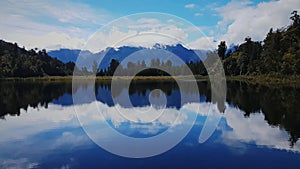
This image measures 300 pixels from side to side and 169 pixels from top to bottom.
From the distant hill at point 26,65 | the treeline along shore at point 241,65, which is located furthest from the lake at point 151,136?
the distant hill at point 26,65

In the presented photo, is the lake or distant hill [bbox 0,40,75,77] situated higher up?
distant hill [bbox 0,40,75,77]

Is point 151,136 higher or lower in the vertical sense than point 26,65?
lower

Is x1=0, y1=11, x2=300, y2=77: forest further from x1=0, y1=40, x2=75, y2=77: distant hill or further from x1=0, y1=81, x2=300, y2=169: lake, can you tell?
x1=0, y1=81, x2=300, y2=169: lake

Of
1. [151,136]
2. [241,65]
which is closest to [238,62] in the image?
[241,65]

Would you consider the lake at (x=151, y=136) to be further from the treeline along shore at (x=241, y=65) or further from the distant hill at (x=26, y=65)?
the distant hill at (x=26, y=65)

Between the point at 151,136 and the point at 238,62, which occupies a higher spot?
the point at 238,62

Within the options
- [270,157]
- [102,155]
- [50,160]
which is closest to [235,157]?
[270,157]

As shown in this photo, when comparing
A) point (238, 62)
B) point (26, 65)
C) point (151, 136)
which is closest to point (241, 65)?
point (238, 62)

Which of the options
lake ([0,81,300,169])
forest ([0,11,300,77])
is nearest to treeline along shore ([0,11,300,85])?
forest ([0,11,300,77])

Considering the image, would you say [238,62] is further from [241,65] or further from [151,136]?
[151,136]

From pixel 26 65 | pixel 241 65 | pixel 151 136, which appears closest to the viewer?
pixel 151 136

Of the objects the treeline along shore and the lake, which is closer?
the lake

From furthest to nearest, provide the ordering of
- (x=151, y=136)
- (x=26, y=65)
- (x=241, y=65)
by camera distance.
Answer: (x=26, y=65) → (x=241, y=65) → (x=151, y=136)

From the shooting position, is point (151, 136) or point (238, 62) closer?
point (151, 136)
